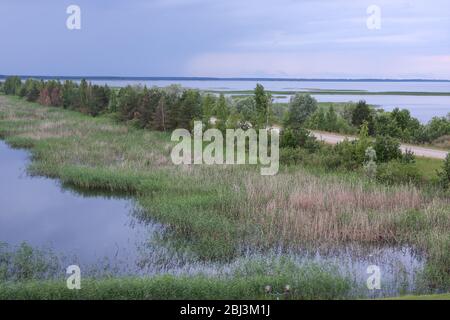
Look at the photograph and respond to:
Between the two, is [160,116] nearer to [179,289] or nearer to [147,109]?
[147,109]

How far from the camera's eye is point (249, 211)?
12602 mm

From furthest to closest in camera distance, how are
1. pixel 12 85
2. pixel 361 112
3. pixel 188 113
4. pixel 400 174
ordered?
pixel 12 85 < pixel 188 113 < pixel 361 112 < pixel 400 174

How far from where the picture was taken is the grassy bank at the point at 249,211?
8.20 m

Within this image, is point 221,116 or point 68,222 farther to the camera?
point 221,116

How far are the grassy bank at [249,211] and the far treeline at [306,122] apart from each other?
1.14 m

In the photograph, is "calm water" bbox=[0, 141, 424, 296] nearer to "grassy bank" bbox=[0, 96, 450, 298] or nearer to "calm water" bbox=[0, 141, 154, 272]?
"calm water" bbox=[0, 141, 154, 272]

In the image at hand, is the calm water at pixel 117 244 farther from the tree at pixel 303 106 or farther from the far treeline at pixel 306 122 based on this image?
the tree at pixel 303 106

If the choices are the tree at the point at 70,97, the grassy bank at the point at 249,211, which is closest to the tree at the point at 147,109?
the grassy bank at the point at 249,211

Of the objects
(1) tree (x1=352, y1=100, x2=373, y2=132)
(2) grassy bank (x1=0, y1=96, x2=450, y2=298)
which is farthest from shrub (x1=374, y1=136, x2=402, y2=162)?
(1) tree (x1=352, y1=100, x2=373, y2=132)

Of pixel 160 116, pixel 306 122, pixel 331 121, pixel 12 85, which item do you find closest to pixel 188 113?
pixel 160 116

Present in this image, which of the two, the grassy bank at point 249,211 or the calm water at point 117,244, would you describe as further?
the calm water at point 117,244

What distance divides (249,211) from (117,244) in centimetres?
323

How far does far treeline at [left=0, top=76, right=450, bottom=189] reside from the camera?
16606 mm

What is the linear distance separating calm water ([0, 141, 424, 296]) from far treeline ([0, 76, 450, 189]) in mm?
5273
